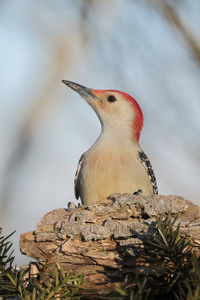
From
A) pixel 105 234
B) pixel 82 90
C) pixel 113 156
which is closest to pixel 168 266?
pixel 105 234

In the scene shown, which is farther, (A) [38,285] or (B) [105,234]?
(B) [105,234]

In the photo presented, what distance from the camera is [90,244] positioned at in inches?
139

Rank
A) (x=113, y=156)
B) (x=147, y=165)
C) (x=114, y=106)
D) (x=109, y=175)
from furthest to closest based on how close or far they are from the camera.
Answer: (x=114, y=106) < (x=147, y=165) < (x=113, y=156) < (x=109, y=175)

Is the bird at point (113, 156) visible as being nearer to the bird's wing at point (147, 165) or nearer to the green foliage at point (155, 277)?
the bird's wing at point (147, 165)

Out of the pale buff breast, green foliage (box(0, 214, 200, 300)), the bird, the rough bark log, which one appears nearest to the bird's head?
the bird

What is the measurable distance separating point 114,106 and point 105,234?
4.23m

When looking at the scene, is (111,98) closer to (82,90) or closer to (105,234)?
(82,90)

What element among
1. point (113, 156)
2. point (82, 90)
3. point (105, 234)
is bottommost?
point (105, 234)

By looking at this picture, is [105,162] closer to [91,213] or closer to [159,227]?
[91,213]

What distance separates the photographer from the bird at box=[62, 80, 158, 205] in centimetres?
597

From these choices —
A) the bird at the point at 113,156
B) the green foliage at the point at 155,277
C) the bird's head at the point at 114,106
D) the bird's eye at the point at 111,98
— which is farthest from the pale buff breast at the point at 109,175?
the green foliage at the point at 155,277

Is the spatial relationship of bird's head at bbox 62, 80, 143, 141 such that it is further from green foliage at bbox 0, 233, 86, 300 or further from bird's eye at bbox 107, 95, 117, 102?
green foliage at bbox 0, 233, 86, 300

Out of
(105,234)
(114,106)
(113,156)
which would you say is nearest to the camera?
(105,234)

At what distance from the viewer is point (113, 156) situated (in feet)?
20.5
